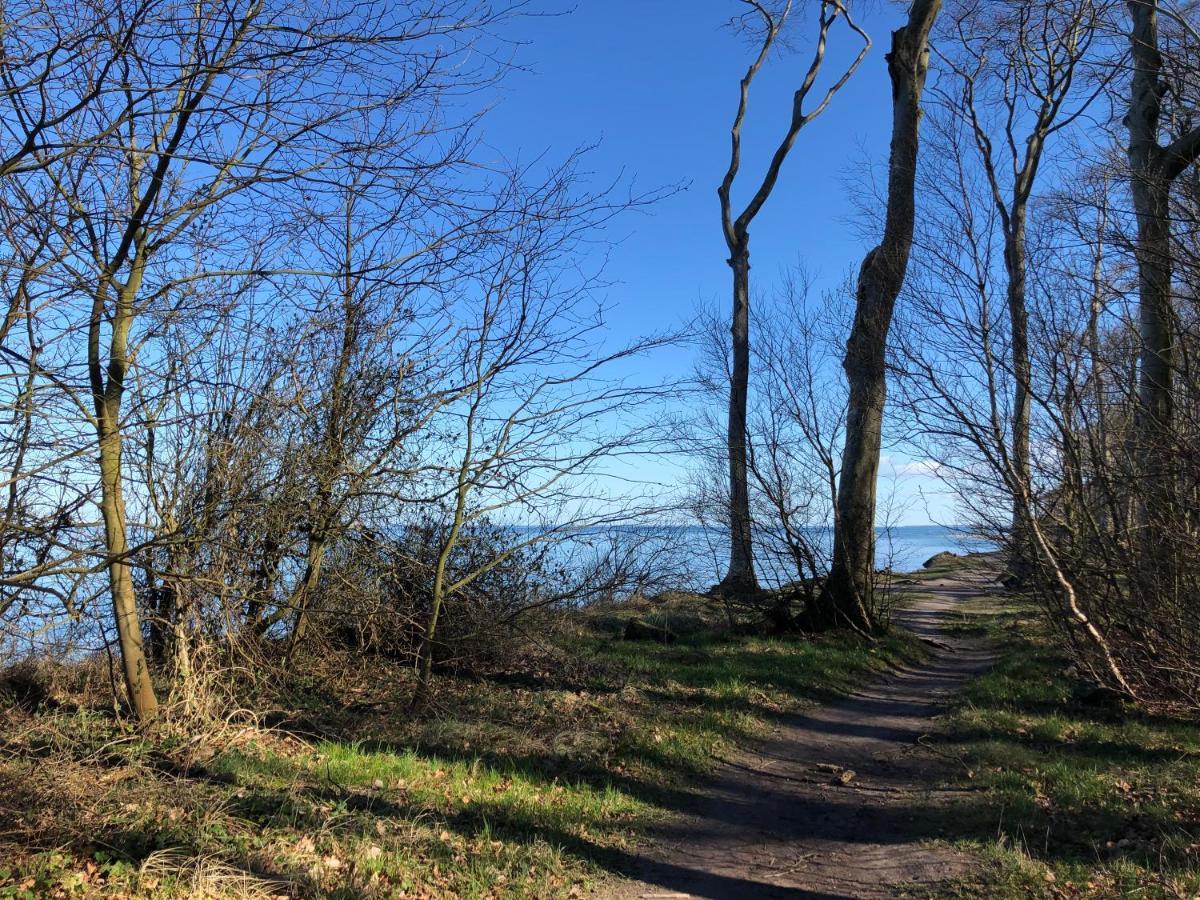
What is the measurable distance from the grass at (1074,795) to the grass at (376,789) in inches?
84.7

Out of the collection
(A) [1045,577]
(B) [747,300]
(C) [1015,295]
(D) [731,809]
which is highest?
(B) [747,300]

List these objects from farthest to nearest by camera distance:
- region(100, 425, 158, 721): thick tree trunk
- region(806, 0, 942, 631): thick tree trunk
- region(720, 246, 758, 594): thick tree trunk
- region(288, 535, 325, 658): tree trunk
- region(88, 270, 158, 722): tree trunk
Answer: region(720, 246, 758, 594): thick tree trunk, region(806, 0, 942, 631): thick tree trunk, region(288, 535, 325, 658): tree trunk, region(100, 425, 158, 721): thick tree trunk, region(88, 270, 158, 722): tree trunk

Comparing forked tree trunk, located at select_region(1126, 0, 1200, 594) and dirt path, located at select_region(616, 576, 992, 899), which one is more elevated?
forked tree trunk, located at select_region(1126, 0, 1200, 594)

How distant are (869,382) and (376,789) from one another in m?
10.6

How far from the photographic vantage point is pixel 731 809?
230 inches

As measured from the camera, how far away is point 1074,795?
5645mm

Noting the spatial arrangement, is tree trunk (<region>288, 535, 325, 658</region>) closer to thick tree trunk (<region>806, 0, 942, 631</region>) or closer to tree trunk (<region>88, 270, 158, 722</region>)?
tree trunk (<region>88, 270, 158, 722</region>)

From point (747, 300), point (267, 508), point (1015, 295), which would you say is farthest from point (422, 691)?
Result: point (747, 300)

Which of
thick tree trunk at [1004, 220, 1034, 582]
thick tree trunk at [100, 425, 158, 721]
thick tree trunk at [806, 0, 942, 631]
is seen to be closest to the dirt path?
thick tree trunk at [1004, 220, 1034, 582]

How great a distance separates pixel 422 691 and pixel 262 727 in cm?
168

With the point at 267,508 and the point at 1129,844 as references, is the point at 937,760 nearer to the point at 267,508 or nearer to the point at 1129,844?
the point at 1129,844

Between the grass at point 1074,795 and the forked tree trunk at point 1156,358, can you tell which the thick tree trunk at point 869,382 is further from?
the forked tree trunk at point 1156,358

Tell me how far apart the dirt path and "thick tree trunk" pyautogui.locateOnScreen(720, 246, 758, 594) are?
5424 millimetres

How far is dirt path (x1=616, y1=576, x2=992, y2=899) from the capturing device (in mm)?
4578
